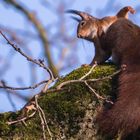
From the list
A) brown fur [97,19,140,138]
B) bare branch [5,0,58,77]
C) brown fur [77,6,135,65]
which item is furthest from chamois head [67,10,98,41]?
bare branch [5,0,58,77]

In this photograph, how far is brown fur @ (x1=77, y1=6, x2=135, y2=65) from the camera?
148 inches

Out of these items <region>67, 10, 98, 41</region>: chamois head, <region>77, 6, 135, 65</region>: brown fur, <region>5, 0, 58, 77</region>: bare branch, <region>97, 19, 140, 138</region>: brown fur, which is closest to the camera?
<region>97, 19, 140, 138</region>: brown fur

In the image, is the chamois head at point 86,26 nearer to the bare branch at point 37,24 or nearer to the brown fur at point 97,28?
the brown fur at point 97,28

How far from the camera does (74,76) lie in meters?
2.73

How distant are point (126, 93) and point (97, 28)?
144 cm

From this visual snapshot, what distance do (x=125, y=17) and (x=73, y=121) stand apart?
5.37 ft

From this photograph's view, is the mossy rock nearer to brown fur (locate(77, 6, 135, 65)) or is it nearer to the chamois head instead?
brown fur (locate(77, 6, 135, 65))

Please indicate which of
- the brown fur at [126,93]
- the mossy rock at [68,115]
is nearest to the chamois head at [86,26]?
the brown fur at [126,93]

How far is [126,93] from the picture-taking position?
2506 mm

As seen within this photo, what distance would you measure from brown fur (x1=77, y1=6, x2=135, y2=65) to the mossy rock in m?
1.16

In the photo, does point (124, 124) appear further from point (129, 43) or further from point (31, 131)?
point (129, 43)

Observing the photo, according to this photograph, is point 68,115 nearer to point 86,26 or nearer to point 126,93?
point 126,93

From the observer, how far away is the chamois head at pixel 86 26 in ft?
12.9

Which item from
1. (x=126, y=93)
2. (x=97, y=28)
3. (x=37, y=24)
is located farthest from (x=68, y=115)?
(x=37, y=24)
